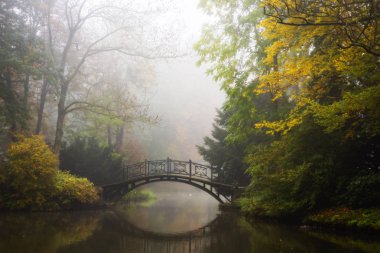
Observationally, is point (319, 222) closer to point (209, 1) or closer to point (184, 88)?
point (209, 1)

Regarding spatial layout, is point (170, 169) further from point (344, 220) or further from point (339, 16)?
point (339, 16)

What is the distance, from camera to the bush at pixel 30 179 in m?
15.0

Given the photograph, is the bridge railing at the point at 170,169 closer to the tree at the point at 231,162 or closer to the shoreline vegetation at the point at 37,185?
the tree at the point at 231,162

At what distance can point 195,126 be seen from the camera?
5156 centimetres

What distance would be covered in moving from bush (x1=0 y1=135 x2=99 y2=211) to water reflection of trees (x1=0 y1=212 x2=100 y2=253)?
3.52ft

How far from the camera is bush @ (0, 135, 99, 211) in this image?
1502cm

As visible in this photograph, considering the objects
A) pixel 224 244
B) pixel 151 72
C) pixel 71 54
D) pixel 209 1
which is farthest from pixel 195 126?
pixel 224 244

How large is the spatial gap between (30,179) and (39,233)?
6.20 metres

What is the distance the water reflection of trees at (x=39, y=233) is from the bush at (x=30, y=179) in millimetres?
1073

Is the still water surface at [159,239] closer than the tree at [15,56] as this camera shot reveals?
Yes

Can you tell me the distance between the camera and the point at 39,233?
31.8ft

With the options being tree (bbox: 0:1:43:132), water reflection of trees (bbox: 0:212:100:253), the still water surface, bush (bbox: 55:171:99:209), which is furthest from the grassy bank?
tree (bbox: 0:1:43:132)

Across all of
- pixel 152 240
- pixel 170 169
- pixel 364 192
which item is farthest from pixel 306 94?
pixel 170 169

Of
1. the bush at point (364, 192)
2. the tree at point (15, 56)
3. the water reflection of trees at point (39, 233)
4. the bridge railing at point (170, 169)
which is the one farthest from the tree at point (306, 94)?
the tree at point (15, 56)
